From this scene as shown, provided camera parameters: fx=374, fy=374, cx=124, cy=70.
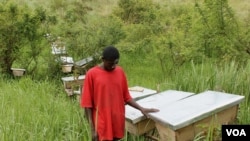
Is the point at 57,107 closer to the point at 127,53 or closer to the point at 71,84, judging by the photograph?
the point at 71,84

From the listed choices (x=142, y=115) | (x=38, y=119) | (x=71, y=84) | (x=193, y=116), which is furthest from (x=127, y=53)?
(x=193, y=116)

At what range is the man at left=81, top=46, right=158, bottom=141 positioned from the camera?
12.8 ft

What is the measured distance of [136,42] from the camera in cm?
1059

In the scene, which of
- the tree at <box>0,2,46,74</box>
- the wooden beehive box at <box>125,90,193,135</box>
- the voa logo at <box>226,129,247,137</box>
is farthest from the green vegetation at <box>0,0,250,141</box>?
the voa logo at <box>226,129,247,137</box>

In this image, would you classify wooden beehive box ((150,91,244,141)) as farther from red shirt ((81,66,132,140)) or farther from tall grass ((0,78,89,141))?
tall grass ((0,78,89,141))

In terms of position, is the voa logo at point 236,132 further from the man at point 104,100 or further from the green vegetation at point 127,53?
the green vegetation at point 127,53

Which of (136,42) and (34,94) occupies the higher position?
(136,42)

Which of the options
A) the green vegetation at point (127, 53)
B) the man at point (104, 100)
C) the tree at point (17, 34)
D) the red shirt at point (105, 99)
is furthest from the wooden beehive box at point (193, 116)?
the tree at point (17, 34)

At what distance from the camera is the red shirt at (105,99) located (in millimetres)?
3898

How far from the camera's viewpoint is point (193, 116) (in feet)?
11.5

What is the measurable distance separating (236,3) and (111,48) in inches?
827

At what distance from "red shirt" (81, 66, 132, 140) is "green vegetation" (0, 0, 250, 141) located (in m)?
0.94

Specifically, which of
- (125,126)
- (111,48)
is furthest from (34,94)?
(111,48)

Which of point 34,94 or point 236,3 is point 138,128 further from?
point 236,3
